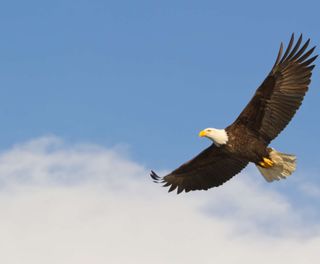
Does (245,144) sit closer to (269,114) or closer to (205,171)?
(269,114)

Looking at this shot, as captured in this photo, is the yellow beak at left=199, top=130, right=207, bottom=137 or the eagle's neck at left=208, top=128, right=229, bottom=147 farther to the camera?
the yellow beak at left=199, top=130, right=207, bottom=137

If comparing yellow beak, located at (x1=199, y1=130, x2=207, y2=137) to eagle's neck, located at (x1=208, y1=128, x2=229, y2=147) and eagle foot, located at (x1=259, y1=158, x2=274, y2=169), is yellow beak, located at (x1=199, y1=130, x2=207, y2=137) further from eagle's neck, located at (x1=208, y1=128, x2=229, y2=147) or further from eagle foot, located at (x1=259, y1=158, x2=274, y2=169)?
eagle foot, located at (x1=259, y1=158, x2=274, y2=169)

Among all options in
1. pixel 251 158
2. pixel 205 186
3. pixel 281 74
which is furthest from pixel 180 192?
pixel 281 74

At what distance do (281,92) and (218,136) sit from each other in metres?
1.51

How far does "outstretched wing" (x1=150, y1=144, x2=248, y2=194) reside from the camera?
704 inches

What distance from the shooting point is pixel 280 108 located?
16266mm

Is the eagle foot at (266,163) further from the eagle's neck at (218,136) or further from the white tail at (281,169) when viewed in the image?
the eagle's neck at (218,136)

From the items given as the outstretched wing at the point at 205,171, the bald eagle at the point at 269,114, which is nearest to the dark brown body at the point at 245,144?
the bald eagle at the point at 269,114

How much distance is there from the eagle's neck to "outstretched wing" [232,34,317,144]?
50cm

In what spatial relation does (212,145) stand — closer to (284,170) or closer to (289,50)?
(284,170)

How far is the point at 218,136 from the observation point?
1644 centimetres

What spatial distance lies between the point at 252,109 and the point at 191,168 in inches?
101

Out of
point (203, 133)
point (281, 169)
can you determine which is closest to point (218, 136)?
point (203, 133)

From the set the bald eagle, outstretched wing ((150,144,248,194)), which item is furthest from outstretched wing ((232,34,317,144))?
outstretched wing ((150,144,248,194))
